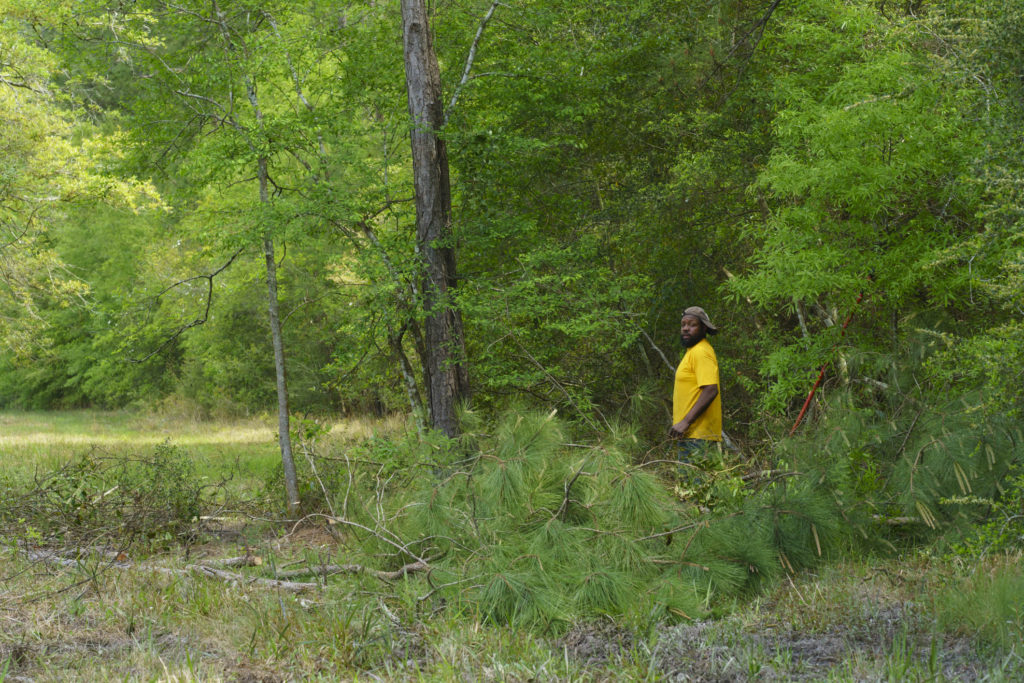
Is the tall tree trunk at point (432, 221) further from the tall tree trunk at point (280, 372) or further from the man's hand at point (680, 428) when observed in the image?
the man's hand at point (680, 428)

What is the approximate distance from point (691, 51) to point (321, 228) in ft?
19.2

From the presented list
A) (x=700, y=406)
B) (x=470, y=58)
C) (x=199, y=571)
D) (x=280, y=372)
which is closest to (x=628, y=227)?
(x=470, y=58)

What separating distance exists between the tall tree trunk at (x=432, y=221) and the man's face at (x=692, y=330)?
3607mm

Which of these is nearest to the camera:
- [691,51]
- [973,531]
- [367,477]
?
[973,531]

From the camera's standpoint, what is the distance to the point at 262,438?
23.2 metres

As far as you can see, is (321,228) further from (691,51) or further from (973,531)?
(973,531)

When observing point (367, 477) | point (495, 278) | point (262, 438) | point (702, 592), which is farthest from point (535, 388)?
point (262, 438)

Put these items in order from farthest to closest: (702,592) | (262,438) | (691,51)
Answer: (262,438), (691,51), (702,592)

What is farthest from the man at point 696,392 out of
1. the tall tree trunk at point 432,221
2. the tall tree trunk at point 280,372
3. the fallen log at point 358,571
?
the tall tree trunk at point 280,372

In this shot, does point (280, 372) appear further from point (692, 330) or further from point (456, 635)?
point (456, 635)

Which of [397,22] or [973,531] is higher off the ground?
[397,22]

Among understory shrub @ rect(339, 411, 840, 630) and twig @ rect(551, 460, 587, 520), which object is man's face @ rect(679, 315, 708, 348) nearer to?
understory shrub @ rect(339, 411, 840, 630)

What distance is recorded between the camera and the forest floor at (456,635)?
4.25 metres

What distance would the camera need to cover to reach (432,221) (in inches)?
420
